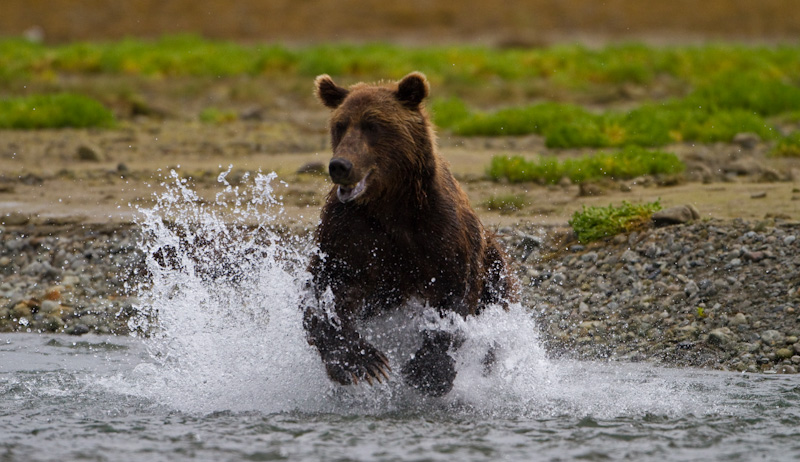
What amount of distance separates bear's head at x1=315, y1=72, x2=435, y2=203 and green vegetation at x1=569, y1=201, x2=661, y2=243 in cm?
371

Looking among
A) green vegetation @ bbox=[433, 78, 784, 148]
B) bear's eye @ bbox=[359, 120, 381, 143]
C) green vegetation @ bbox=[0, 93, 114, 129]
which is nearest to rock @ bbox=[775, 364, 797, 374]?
bear's eye @ bbox=[359, 120, 381, 143]

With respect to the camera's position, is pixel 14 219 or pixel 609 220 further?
pixel 14 219

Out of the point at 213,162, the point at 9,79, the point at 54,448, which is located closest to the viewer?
the point at 54,448

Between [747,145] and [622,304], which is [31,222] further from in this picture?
[747,145]

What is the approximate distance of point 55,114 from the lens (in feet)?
51.9

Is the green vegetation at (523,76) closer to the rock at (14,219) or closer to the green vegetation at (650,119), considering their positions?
the green vegetation at (650,119)

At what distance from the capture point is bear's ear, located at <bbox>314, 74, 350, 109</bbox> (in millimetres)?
6684

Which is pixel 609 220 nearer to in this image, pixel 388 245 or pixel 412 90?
pixel 412 90

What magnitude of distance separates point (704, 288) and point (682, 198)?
8.55 feet

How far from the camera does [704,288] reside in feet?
28.4

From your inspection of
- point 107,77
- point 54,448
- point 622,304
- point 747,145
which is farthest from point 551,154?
point 107,77

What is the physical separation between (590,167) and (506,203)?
4.74 feet

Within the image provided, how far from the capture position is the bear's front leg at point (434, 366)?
21.2ft

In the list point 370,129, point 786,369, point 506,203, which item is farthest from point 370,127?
point 506,203
